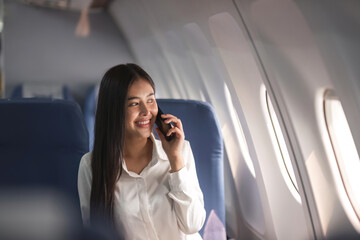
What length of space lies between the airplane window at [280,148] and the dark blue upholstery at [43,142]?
1.05 meters

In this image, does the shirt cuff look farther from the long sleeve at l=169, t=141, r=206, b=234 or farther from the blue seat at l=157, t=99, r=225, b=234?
the blue seat at l=157, t=99, r=225, b=234

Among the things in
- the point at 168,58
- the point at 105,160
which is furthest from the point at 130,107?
the point at 168,58

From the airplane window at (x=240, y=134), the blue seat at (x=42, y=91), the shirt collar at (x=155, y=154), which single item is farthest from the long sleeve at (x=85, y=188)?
the blue seat at (x=42, y=91)

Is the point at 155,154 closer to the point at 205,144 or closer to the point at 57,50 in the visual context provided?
the point at 205,144

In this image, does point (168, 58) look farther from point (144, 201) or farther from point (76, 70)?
point (144, 201)

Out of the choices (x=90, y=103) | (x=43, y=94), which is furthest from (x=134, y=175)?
(x=43, y=94)

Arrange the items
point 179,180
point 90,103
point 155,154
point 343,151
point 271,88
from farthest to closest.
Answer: point 90,103
point 271,88
point 343,151
point 155,154
point 179,180

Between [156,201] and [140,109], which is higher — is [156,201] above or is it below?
below

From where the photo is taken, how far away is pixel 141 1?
386cm

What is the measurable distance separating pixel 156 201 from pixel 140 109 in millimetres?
387

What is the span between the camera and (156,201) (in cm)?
190

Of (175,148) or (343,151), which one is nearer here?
(175,148)

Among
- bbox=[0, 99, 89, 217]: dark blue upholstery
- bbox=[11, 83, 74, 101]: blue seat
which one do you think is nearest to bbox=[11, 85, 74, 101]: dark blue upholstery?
bbox=[11, 83, 74, 101]: blue seat

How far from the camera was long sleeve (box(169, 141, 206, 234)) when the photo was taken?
6.01ft
